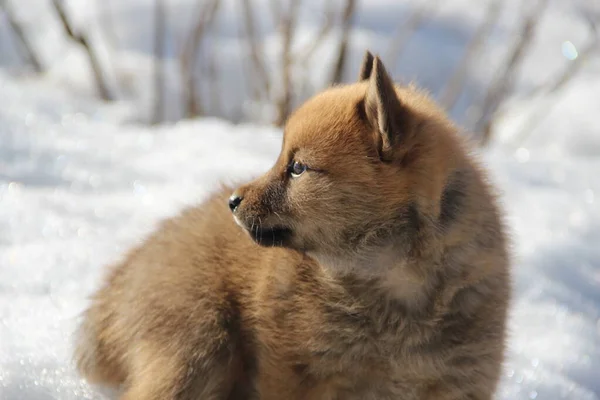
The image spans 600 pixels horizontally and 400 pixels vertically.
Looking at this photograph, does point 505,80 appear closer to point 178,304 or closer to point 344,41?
point 344,41

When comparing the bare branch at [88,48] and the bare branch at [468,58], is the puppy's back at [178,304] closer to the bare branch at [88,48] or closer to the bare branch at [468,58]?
the bare branch at [88,48]

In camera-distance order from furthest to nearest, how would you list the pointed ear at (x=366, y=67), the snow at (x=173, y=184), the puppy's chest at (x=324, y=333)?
the snow at (x=173, y=184), the pointed ear at (x=366, y=67), the puppy's chest at (x=324, y=333)

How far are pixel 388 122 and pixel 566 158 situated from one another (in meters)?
3.14

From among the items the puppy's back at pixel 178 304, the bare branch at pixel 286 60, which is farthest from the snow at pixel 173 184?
the bare branch at pixel 286 60

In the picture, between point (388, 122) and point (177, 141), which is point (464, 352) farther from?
point (177, 141)

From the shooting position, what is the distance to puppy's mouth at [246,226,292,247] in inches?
81.9

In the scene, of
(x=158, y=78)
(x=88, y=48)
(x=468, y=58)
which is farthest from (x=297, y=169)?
(x=158, y=78)

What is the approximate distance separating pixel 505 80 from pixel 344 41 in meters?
0.98

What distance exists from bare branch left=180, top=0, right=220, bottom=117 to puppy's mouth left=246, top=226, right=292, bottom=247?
2.78m

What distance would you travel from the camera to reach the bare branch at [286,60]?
462 cm

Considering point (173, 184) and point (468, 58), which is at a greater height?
point (468, 58)

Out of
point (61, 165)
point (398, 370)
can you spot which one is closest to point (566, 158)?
point (61, 165)

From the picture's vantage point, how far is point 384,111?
193cm

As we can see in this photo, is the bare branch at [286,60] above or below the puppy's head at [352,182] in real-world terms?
below
